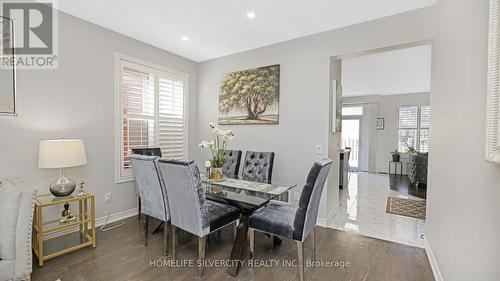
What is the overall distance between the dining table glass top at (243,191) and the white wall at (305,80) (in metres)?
0.94

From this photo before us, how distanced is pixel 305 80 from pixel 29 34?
11.1 ft

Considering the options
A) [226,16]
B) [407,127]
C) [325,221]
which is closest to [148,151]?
[226,16]

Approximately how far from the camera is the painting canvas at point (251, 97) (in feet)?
12.0

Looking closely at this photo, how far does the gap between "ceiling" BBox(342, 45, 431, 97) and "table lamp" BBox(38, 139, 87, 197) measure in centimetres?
456

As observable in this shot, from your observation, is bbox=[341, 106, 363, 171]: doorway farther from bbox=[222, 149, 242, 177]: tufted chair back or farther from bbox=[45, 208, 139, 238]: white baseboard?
bbox=[45, 208, 139, 238]: white baseboard

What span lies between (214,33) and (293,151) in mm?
2076

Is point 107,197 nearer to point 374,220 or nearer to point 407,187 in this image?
point 374,220

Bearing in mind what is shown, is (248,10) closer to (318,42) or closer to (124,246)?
(318,42)

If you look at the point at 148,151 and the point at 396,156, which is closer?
the point at 148,151

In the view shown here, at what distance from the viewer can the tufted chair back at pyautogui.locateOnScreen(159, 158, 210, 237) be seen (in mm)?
1935

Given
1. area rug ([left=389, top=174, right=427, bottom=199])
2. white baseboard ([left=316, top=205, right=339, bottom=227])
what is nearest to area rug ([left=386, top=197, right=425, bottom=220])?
area rug ([left=389, top=174, right=427, bottom=199])

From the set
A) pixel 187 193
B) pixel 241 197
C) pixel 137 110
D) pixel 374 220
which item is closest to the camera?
pixel 187 193

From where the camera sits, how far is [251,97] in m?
3.87

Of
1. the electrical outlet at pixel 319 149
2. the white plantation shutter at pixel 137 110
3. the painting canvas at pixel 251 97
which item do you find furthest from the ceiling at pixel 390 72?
the white plantation shutter at pixel 137 110
